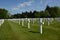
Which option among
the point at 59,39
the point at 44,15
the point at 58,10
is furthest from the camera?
the point at 58,10

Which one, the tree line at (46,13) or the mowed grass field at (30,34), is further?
the tree line at (46,13)

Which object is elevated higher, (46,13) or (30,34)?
(46,13)

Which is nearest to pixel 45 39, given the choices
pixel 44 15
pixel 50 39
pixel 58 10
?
pixel 50 39

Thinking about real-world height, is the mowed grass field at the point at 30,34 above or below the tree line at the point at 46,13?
below

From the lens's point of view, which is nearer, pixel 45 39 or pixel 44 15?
pixel 45 39

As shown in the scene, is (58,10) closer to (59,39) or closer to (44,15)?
(44,15)

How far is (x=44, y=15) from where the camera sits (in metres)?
103

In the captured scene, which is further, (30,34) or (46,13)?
(46,13)

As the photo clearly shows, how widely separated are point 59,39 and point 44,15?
9195 cm

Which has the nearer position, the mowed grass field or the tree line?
the mowed grass field

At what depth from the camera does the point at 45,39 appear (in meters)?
11.6

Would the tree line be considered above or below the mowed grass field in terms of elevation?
above

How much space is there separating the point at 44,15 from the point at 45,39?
91957 millimetres

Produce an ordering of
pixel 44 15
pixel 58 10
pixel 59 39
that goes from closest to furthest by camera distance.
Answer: pixel 59 39 → pixel 44 15 → pixel 58 10
